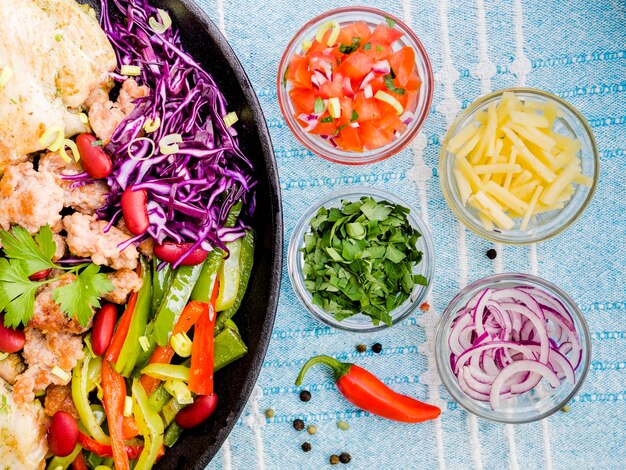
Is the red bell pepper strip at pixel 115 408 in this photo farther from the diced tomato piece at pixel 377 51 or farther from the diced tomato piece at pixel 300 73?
the diced tomato piece at pixel 377 51

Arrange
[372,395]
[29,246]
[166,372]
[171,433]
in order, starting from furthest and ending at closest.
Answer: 1. [372,395]
2. [171,433]
3. [166,372]
4. [29,246]

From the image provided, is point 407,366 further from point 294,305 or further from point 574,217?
point 574,217

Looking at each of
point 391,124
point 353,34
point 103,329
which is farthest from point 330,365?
point 353,34

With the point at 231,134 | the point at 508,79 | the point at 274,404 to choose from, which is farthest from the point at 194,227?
the point at 508,79

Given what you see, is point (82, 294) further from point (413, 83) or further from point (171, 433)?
point (413, 83)

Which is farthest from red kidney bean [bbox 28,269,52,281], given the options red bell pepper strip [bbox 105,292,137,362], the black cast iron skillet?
the black cast iron skillet
